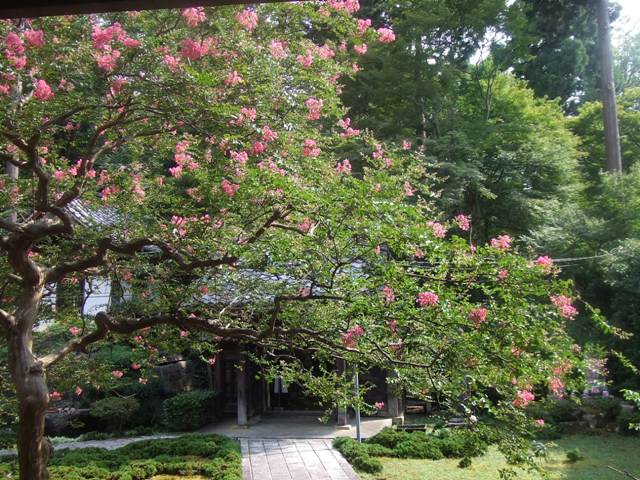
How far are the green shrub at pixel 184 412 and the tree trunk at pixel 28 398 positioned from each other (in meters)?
6.61

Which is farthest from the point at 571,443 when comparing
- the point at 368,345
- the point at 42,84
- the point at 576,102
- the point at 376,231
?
the point at 576,102

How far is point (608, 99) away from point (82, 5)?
16.1m

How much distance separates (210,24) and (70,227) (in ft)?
7.75

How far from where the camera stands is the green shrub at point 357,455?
790 centimetres

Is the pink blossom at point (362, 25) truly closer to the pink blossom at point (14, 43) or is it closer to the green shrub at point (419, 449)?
the pink blossom at point (14, 43)

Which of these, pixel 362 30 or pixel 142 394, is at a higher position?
pixel 362 30

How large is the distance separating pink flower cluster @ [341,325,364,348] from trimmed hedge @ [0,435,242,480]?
3.78 metres

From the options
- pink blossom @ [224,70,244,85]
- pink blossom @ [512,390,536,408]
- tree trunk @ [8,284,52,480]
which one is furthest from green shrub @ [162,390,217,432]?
pink blossom @ [512,390,536,408]

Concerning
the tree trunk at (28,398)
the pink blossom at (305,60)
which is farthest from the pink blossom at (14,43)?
the pink blossom at (305,60)

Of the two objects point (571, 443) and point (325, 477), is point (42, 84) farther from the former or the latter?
point (571, 443)

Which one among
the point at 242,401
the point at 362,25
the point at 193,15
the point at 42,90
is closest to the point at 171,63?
the point at 193,15

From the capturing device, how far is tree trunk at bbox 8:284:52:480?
14.4ft

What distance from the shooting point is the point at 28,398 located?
4375 millimetres

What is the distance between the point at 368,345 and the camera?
407cm
